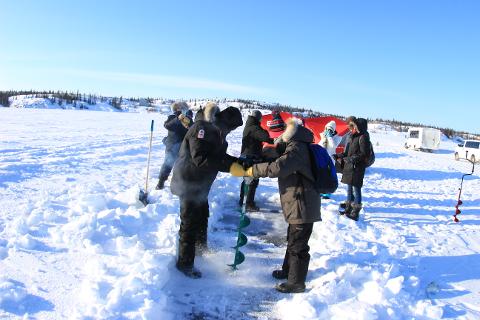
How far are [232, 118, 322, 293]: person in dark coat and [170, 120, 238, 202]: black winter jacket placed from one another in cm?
35

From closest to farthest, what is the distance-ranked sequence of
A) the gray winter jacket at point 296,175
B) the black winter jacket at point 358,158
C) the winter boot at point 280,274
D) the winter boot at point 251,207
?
the gray winter jacket at point 296,175
the winter boot at point 280,274
the black winter jacket at point 358,158
the winter boot at point 251,207

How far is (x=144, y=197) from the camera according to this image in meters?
6.57

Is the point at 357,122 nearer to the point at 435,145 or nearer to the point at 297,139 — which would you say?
the point at 297,139

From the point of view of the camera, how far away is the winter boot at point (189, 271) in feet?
15.3

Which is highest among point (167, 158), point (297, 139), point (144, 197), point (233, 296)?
point (297, 139)

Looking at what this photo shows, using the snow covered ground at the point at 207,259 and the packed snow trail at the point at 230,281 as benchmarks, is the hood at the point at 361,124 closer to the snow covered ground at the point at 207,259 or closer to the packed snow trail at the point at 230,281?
the snow covered ground at the point at 207,259

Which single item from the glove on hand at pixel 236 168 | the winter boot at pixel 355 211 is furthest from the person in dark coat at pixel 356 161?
the glove on hand at pixel 236 168

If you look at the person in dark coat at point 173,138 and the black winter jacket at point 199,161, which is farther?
the person in dark coat at point 173,138

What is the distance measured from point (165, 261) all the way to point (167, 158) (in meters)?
3.56

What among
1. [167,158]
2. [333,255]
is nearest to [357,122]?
[333,255]

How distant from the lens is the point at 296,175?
4414 mm

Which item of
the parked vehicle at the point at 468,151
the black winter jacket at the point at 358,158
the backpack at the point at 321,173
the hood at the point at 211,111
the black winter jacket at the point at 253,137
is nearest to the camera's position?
the backpack at the point at 321,173

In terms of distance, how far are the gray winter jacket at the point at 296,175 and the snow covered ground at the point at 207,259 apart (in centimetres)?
80

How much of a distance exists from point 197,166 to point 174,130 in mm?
3837
